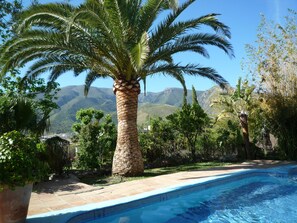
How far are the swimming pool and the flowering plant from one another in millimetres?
1125

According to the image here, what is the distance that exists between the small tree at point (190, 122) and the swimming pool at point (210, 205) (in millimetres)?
5630

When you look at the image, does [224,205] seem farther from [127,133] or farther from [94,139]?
[94,139]

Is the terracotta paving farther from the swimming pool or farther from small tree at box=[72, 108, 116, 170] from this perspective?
small tree at box=[72, 108, 116, 170]

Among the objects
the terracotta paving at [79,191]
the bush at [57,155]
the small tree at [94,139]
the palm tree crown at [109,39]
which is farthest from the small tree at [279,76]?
the bush at [57,155]

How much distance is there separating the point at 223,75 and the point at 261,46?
8943 millimetres

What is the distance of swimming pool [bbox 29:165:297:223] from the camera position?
655 cm

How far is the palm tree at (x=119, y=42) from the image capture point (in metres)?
9.80

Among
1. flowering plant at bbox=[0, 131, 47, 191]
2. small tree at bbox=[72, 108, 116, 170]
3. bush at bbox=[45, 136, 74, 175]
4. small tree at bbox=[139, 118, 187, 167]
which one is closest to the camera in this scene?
flowering plant at bbox=[0, 131, 47, 191]

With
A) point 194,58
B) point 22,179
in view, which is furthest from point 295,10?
point 22,179

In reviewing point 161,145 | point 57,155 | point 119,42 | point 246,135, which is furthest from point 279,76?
point 57,155

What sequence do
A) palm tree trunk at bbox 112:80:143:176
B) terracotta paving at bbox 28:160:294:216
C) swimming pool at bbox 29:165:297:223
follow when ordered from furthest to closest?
1. palm tree trunk at bbox 112:80:143:176
2. terracotta paving at bbox 28:160:294:216
3. swimming pool at bbox 29:165:297:223

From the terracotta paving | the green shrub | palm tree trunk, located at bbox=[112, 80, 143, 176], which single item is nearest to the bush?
the green shrub

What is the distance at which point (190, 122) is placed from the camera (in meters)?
15.5

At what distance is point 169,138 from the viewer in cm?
1559
